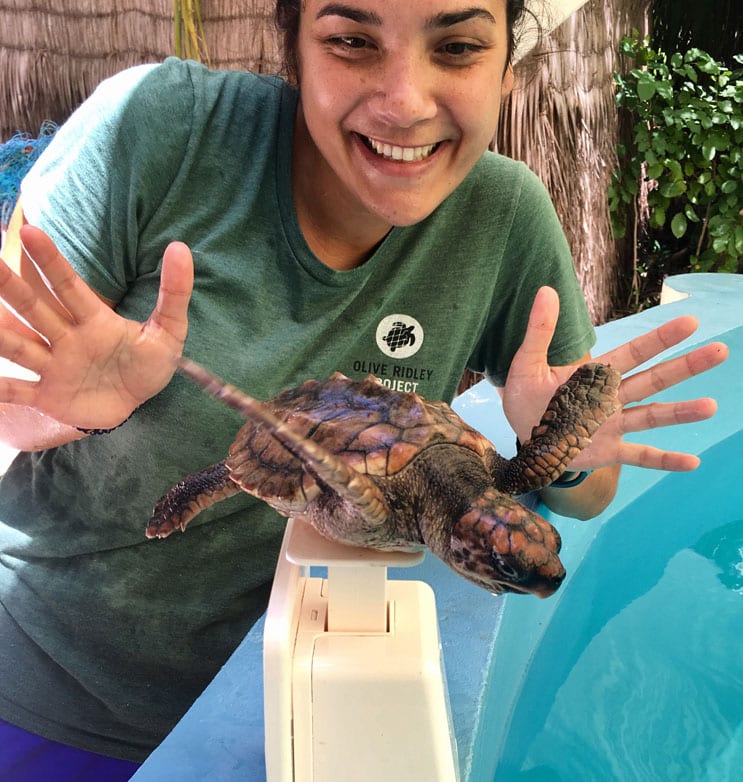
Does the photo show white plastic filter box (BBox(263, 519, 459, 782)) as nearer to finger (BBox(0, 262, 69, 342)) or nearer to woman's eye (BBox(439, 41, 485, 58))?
finger (BBox(0, 262, 69, 342))

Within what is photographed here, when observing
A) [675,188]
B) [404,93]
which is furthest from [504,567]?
[675,188]

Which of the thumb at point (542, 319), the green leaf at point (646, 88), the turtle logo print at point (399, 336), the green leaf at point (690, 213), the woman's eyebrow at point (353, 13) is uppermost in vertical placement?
the woman's eyebrow at point (353, 13)

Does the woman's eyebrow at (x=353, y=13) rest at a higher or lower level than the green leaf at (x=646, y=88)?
higher

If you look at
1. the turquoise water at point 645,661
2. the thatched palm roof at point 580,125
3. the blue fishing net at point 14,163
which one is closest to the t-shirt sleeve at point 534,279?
the turquoise water at point 645,661

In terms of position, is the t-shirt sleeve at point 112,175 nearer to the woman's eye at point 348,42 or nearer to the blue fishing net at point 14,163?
the woman's eye at point 348,42

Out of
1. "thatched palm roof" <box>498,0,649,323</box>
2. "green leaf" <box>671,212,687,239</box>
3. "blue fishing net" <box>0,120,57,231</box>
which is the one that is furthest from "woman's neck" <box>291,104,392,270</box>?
"green leaf" <box>671,212,687,239</box>

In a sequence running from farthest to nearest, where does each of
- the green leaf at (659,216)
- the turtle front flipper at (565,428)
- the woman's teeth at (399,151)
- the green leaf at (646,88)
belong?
the green leaf at (659,216) → the green leaf at (646,88) → the woman's teeth at (399,151) → the turtle front flipper at (565,428)

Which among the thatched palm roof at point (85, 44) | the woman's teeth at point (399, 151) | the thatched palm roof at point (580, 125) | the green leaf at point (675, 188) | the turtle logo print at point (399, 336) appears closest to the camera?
the woman's teeth at point (399, 151)

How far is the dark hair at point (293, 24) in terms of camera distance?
832 mm

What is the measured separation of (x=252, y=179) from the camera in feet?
3.10

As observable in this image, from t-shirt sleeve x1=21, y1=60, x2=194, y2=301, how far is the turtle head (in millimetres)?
595

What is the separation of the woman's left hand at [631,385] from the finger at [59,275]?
1.44ft

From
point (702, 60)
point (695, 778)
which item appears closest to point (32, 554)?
point (695, 778)

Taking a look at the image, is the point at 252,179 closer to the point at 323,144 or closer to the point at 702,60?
the point at 323,144
